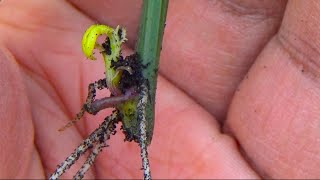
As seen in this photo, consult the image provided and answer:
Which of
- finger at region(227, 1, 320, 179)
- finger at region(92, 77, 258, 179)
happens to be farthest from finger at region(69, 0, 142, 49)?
finger at region(227, 1, 320, 179)

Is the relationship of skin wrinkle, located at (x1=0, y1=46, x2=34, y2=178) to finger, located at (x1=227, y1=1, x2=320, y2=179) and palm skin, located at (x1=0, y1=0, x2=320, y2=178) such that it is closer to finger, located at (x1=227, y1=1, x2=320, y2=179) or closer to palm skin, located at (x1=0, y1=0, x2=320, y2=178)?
palm skin, located at (x1=0, y1=0, x2=320, y2=178)

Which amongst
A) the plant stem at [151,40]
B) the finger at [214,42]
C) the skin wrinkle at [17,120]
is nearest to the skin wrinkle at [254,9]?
the finger at [214,42]

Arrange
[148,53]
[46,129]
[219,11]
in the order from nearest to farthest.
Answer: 1. [148,53]
2. [219,11]
3. [46,129]

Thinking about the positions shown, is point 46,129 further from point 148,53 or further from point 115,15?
point 148,53

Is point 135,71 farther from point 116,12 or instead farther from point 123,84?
point 116,12

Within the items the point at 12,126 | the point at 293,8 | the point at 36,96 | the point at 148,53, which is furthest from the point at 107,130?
the point at 293,8

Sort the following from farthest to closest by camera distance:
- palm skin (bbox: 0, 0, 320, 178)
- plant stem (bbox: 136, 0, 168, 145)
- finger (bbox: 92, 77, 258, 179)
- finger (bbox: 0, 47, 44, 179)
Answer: finger (bbox: 92, 77, 258, 179)
palm skin (bbox: 0, 0, 320, 178)
finger (bbox: 0, 47, 44, 179)
plant stem (bbox: 136, 0, 168, 145)

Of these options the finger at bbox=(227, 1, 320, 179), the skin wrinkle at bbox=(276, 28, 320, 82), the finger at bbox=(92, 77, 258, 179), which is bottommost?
the finger at bbox=(92, 77, 258, 179)
